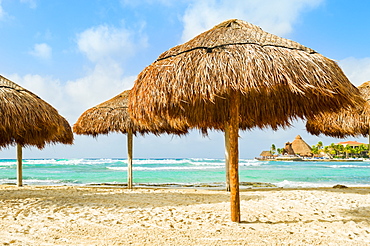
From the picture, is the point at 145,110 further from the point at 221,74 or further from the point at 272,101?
the point at 272,101

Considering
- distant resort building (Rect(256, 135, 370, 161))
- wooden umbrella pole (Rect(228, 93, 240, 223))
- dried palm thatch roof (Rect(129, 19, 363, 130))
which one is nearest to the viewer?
dried palm thatch roof (Rect(129, 19, 363, 130))

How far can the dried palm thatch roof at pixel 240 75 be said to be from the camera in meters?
3.38

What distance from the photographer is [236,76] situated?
3.41 meters

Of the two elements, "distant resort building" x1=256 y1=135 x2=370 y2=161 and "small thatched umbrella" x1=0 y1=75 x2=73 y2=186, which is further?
"distant resort building" x1=256 y1=135 x2=370 y2=161

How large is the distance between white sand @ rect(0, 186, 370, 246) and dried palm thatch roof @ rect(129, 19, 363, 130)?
141 cm

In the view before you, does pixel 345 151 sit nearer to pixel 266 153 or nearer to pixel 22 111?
pixel 266 153

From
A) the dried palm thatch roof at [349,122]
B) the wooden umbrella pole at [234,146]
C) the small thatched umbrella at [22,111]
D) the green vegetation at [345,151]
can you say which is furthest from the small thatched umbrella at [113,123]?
the green vegetation at [345,151]

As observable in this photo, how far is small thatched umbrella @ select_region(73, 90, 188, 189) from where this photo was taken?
8477 millimetres

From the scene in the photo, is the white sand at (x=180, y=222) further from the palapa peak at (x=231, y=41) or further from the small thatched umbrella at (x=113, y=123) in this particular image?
the small thatched umbrella at (x=113, y=123)

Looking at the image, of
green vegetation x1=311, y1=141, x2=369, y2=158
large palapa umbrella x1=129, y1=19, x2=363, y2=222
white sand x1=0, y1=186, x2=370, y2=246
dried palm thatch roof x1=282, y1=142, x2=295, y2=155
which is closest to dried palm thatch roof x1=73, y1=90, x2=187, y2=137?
white sand x1=0, y1=186, x2=370, y2=246

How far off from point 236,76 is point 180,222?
2.07 m

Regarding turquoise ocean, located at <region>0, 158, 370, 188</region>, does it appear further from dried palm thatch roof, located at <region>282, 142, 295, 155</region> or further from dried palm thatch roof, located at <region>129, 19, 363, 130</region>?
dried palm thatch roof, located at <region>282, 142, 295, 155</region>

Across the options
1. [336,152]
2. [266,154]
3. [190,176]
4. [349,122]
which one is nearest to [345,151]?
[336,152]

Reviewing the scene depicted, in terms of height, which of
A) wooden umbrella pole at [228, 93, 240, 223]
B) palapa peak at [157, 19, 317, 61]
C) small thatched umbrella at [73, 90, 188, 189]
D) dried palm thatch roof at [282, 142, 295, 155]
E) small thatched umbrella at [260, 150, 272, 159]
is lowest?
small thatched umbrella at [260, 150, 272, 159]
